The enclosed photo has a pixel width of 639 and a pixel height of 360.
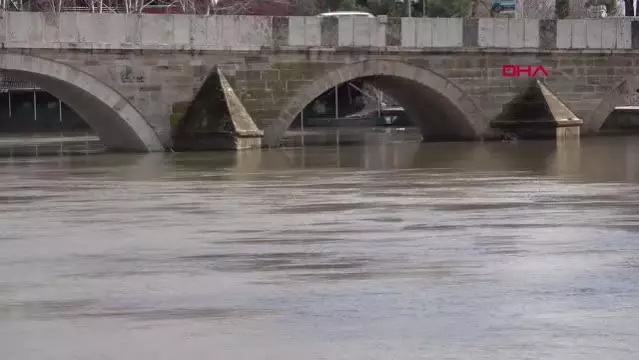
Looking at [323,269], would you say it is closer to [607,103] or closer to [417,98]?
[417,98]

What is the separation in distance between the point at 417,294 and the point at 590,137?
26.2 m

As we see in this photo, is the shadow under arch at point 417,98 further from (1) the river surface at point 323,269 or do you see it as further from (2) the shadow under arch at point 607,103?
(1) the river surface at point 323,269

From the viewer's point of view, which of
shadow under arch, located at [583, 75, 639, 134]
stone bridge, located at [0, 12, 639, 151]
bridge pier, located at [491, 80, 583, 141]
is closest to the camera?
stone bridge, located at [0, 12, 639, 151]

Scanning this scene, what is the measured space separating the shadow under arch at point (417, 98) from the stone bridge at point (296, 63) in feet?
0.12

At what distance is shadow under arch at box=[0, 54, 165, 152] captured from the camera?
26938mm

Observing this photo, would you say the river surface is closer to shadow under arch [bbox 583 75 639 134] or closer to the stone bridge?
the stone bridge

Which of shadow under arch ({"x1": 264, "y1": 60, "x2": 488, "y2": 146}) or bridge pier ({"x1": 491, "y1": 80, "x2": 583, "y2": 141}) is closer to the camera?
shadow under arch ({"x1": 264, "y1": 60, "x2": 488, "y2": 146})

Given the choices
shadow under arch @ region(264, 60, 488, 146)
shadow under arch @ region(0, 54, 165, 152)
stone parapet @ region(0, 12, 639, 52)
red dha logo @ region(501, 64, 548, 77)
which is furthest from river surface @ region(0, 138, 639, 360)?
red dha logo @ region(501, 64, 548, 77)

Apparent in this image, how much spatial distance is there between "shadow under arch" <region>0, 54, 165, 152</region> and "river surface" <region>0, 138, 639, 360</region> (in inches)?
361

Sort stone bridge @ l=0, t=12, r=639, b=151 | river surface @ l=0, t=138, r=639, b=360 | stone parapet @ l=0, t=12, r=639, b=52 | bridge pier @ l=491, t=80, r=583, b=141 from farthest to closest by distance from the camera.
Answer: bridge pier @ l=491, t=80, r=583, b=141 → stone bridge @ l=0, t=12, r=639, b=151 → stone parapet @ l=0, t=12, r=639, b=52 → river surface @ l=0, t=138, r=639, b=360

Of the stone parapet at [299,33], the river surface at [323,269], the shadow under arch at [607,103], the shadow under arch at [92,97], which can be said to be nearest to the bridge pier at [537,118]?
the shadow under arch at [607,103]

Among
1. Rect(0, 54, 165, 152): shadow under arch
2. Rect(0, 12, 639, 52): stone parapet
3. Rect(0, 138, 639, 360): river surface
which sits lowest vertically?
Rect(0, 138, 639, 360): river surface

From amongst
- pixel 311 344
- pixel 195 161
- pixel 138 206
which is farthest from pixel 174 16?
pixel 311 344

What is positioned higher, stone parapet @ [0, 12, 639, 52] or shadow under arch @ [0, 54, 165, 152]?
stone parapet @ [0, 12, 639, 52]
